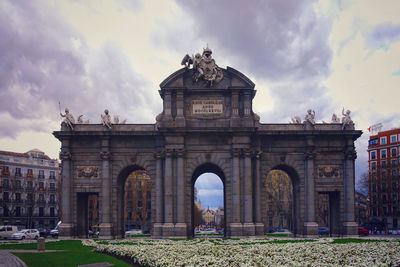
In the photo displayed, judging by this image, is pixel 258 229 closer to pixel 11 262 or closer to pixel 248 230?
pixel 248 230

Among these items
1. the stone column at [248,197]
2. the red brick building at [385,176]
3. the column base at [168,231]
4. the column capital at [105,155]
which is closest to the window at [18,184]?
the column capital at [105,155]

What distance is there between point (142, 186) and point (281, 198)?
121 ft

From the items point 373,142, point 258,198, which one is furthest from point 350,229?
point 373,142

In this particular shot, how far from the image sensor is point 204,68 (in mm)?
55969

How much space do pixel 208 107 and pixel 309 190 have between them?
13.9m

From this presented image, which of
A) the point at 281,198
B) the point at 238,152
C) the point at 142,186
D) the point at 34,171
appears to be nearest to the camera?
the point at 238,152

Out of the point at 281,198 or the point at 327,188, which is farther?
the point at 281,198

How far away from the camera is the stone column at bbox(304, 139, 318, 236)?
2196 inches

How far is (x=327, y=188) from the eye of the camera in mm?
57281

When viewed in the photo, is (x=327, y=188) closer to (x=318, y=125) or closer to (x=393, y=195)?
(x=318, y=125)

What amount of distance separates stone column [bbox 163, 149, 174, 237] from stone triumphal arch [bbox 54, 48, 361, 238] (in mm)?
103

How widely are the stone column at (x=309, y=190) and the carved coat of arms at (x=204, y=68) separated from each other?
12.1 meters

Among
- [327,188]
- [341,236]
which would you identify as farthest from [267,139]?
[341,236]

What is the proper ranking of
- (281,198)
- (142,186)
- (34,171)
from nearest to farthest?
(281,198) → (34,171) → (142,186)
